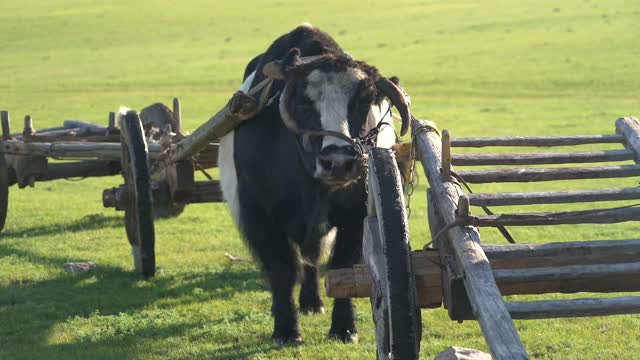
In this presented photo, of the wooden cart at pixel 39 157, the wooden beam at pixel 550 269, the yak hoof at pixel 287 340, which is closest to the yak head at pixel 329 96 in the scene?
the yak hoof at pixel 287 340

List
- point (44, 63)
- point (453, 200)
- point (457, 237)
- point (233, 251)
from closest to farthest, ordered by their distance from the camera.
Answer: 1. point (457, 237)
2. point (453, 200)
3. point (233, 251)
4. point (44, 63)

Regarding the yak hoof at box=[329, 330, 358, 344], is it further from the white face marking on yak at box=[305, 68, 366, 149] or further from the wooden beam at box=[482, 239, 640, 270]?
the wooden beam at box=[482, 239, 640, 270]

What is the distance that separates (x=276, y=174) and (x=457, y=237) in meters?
2.55

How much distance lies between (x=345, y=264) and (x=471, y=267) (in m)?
2.75

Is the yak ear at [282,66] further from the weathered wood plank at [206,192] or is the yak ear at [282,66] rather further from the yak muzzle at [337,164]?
the weathered wood plank at [206,192]

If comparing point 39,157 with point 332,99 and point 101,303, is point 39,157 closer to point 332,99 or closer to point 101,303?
point 101,303

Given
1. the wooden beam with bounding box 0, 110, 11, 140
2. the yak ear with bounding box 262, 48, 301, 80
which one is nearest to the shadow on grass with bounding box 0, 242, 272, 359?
the wooden beam with bounding box 0, 110, 11, 140

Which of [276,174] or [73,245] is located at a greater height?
[276,174]

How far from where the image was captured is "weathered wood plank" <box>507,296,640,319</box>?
13.0 feet

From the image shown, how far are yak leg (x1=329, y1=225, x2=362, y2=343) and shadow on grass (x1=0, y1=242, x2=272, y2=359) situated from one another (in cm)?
48

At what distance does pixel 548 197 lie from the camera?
4.99 m

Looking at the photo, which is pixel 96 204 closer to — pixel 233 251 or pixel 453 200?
pixel 233 251

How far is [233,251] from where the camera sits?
392 inches

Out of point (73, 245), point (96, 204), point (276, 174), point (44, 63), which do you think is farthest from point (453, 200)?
point (44, 63)
